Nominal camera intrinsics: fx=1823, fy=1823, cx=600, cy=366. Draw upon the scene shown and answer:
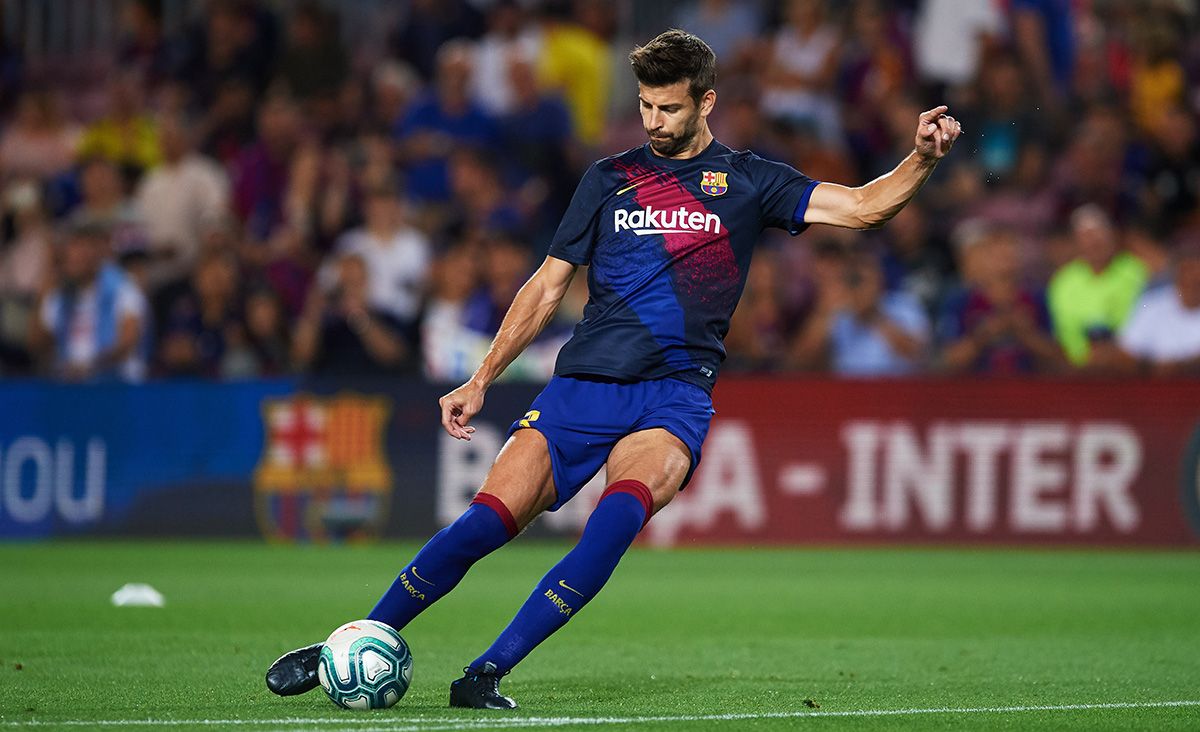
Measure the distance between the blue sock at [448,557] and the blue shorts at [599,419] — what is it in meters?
0.27

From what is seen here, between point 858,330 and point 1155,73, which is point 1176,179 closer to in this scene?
point 1155,73

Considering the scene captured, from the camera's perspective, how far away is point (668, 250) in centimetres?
684

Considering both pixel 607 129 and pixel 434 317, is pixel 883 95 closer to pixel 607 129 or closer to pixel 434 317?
pixel 607 129

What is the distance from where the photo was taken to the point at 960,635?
377 inches

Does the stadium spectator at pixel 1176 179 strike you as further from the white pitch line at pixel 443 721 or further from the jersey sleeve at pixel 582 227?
the white pitch line at pixel 443 721

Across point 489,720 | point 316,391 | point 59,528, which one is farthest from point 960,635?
point 59,528

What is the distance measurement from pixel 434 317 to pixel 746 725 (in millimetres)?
10622

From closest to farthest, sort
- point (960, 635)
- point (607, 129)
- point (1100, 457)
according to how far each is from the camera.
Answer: point (960, 635)
point (1100, 457)
point (607, 129)

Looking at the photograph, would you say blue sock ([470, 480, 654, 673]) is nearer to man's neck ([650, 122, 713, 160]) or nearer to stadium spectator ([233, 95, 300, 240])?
man's neck ([650, 122, 713, 160])

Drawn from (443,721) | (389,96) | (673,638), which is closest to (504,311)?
(389,96)

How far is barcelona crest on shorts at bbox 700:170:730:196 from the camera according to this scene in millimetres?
6867

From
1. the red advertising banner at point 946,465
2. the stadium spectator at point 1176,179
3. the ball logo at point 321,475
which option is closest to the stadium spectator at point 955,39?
the stadium spectator at point 1176,179

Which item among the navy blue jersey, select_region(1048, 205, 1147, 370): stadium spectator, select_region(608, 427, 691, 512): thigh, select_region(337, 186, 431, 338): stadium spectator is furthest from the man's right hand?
select_region(337, 186, 431, 338): stadium spectator

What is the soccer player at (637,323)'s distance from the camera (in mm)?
6570
